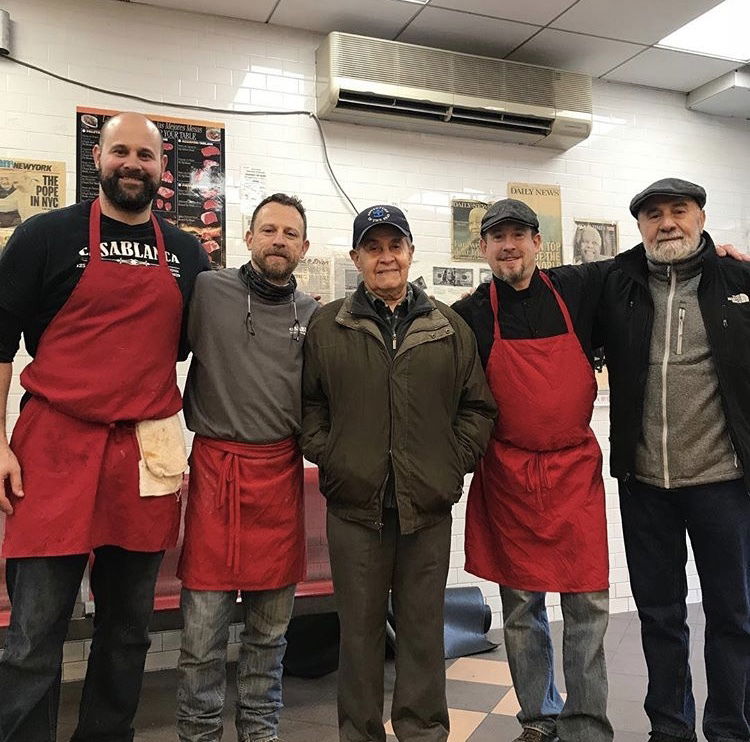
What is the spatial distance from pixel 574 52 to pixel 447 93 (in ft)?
2.90

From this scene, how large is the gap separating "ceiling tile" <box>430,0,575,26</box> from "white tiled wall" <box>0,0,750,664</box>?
2.35 ft

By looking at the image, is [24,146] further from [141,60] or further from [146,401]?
[146,401]

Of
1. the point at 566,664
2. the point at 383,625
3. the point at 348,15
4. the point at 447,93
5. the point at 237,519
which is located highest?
the point at 348,15

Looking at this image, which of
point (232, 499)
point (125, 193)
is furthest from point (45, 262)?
point (232, 499)

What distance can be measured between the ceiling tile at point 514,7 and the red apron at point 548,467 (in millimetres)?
2022

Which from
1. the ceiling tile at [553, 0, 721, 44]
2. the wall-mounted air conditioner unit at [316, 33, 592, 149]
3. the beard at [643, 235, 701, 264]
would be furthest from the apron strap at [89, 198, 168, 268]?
the ceiling tile at [553, 0, 721, 44]

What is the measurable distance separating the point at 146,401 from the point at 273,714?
3.56ft

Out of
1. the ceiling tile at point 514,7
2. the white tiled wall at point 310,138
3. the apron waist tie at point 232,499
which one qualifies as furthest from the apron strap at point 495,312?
the ceiling tile at point 514,7

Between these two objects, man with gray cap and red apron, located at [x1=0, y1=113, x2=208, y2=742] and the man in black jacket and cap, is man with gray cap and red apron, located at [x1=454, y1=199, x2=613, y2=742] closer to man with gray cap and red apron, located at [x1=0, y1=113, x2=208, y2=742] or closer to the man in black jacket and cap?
the man in black jacket and cap

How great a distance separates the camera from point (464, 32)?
152 inches

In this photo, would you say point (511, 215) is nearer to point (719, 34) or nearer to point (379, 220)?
point (379, 220)

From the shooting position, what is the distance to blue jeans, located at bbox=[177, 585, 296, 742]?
210cm

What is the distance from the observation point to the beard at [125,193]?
2.03m

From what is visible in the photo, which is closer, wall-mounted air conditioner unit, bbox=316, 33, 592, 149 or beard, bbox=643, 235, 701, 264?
beard, bbox=643, 235, 701, 264
